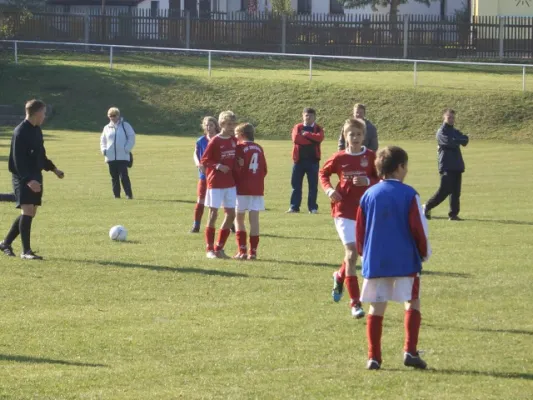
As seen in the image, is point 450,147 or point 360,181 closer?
point 360,181

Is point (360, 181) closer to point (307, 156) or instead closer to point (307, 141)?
point (307, 141)

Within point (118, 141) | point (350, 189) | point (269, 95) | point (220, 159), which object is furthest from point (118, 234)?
point (269, 95)

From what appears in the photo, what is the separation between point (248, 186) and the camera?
1439cm

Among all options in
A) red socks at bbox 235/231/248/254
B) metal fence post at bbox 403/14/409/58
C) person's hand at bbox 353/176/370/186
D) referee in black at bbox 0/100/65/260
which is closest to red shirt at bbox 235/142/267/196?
red socks at bbox 235/231/248/254

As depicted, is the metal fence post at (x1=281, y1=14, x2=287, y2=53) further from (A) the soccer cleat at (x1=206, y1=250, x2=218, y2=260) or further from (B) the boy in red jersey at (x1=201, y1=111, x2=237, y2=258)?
(A) the soccer cleat at (x1=206, y1=250, x2=218, y2=260)

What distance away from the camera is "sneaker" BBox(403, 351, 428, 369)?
844cm

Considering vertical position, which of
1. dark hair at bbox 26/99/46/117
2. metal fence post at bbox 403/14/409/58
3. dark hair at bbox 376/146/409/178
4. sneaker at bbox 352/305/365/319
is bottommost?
sneaker at bbox 352/305/365/319

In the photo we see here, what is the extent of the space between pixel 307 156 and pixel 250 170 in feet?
21.4

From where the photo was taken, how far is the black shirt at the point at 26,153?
13414 mm

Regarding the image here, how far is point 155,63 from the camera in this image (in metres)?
49.3

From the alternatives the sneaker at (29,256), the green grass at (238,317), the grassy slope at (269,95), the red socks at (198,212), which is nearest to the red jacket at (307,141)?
the green grass at (238,317)

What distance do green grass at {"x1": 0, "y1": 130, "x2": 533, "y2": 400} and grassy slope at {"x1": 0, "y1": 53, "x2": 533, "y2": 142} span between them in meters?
20.3

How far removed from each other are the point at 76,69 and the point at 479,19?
67.2 ft

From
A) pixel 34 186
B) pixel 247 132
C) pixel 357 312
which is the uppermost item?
pixel 247 132
